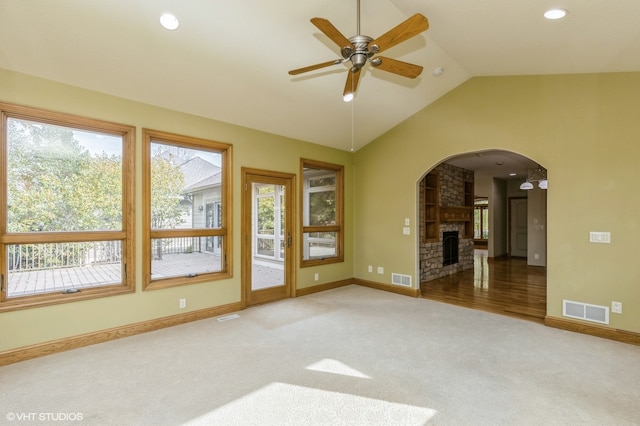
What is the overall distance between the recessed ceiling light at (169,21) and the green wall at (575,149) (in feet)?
13.4

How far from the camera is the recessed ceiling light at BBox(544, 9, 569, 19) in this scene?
9.07ft

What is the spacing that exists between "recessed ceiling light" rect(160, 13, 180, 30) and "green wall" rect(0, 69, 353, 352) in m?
1.27

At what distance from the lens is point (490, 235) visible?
10.4 metres

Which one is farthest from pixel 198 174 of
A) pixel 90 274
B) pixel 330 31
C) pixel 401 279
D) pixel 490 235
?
pixel 490 235

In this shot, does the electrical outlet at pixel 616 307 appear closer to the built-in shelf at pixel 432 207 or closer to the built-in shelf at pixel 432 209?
the built-in shelf at pixel 432 209

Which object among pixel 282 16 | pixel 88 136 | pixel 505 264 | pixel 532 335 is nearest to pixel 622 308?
pixel 532 335

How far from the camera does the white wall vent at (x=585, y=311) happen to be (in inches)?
147

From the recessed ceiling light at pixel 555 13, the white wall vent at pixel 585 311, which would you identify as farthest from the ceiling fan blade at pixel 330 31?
the white wall vent at pixel 585 311

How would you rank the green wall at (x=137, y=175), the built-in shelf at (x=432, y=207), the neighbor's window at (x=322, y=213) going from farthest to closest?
the built-in shelf at (x=432, y=207) < the neighbor's window at (x=322, y=213) < the green wall at (x=137, y=175)

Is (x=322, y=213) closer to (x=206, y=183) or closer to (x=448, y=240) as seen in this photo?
(x=206, y=183)

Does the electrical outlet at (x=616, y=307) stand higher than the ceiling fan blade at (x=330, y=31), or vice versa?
the ceiling fan blade at (x=330, y=31)

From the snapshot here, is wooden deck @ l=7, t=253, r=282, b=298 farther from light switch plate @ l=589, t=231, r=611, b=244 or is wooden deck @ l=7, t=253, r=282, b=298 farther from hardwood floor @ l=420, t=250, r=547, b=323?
light switch plate @ l=589, t=231, r=611, b=244

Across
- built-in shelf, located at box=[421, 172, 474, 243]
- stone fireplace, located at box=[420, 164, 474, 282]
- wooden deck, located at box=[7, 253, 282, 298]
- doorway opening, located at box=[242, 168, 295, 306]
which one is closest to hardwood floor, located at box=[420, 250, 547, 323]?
stone fireplace, located at box=[420, 164, 474, 282]

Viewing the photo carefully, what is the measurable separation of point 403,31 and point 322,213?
4069mm
